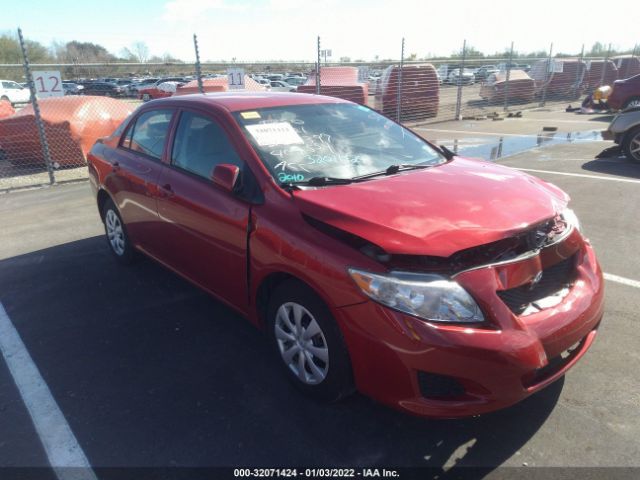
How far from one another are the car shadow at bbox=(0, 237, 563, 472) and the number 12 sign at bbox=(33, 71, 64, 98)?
6.00m

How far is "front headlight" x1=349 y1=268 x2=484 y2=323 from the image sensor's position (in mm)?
2203

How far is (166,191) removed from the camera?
3.76 meters

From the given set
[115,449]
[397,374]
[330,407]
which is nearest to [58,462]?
[115,449]

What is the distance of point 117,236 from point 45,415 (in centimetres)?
240

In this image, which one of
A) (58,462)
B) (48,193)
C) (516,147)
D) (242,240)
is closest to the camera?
(58,462)

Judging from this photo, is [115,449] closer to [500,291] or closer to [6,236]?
[500,291]

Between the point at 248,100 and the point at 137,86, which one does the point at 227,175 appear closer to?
the point at 248,100

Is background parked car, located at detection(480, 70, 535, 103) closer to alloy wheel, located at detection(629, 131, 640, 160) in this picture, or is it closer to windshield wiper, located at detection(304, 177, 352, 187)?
alloy wheel, located at detection(629, 131, 640, 160)

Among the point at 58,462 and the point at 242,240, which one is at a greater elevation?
the point at 242,240

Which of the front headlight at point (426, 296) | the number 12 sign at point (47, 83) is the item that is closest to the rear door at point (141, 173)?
the front headlight at point (426, 296)

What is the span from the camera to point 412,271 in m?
2.29

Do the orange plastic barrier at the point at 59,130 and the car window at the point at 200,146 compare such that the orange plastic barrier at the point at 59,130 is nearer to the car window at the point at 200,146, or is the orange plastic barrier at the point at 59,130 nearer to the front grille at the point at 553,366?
the car window at the point at 200,146

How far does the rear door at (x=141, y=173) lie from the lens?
4.00m

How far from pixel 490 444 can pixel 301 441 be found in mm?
973
